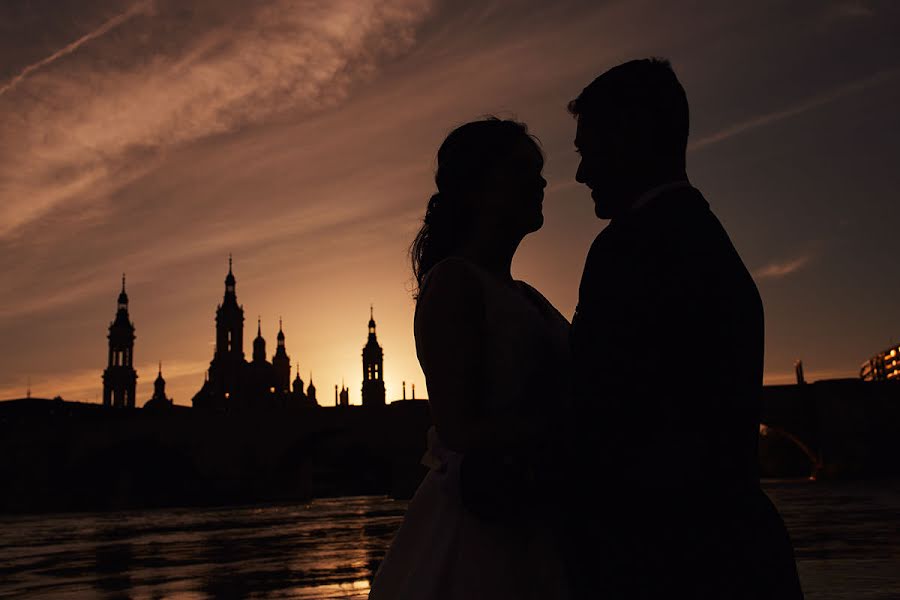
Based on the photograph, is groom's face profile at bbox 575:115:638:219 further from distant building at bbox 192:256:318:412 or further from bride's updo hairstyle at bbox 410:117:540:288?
distant building at bbox 192:256:318:412

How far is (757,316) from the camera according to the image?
6.31ft

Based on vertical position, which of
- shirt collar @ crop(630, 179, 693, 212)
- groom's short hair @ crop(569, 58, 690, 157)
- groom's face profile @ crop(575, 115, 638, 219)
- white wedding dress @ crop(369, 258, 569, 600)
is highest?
groom's short hair @ crop(569, 58, 690, 157)

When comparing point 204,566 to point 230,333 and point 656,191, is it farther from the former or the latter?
point 230,333

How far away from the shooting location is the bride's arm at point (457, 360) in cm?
211

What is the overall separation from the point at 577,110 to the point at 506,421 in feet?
2.47

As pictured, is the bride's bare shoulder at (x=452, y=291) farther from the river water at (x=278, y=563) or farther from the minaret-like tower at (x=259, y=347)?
the minaret-like tower at (x=259, y=347)

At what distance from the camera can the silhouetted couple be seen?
69.6 inches

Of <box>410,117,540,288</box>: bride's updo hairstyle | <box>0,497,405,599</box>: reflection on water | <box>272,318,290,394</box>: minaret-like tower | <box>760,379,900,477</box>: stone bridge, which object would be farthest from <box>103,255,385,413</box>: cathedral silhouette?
<box>410,117,540,288</box>: bride's updo hairstyle

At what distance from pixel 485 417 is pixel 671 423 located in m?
0.52

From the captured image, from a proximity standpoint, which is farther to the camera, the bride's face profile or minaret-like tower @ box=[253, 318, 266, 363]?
minaret-like tower @ box=[253, 318, 266, 363]

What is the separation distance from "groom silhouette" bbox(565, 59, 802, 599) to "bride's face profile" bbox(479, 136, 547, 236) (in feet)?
1.92

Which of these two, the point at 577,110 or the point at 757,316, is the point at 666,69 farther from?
the point at 757,316

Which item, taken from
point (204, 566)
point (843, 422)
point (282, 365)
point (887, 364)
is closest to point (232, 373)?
point (282, 365)

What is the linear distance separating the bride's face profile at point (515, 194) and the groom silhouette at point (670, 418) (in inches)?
23.1
